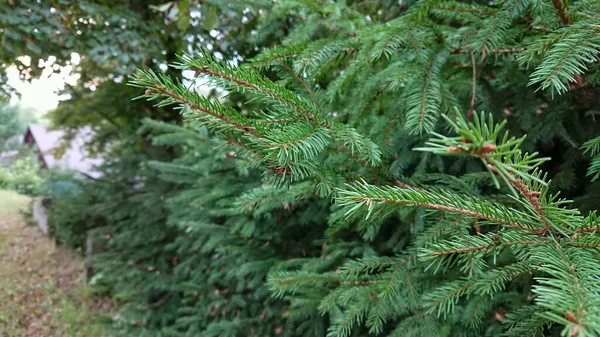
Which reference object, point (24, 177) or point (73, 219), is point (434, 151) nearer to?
point (73, 219)

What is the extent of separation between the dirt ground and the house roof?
0.85 m

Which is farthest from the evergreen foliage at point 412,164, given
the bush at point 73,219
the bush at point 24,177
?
the bush at point 24,177

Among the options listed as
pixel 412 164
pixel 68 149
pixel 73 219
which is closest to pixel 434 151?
pixel 412 164

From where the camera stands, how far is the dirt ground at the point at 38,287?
233 cm

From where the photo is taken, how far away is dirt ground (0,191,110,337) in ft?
7.66

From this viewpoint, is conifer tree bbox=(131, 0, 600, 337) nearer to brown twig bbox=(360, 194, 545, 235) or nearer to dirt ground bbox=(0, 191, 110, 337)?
brown twig bbox=(360, 194, 545, 235)

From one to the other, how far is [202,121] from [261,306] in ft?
6.49

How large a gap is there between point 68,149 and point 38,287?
7.13 feet

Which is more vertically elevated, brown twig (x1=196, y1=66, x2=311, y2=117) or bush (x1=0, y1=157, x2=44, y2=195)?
brown twig (x1=196, y1=66, x2=311, y2=117)

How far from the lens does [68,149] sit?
467 cm

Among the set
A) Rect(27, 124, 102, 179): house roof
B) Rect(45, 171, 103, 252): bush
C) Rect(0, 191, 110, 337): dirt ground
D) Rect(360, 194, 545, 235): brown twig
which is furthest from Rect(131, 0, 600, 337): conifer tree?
Rect(45, 171, 103, 252): bush

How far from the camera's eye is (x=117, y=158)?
13.4 feet

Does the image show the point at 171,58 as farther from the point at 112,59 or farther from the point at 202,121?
the point at 202,121

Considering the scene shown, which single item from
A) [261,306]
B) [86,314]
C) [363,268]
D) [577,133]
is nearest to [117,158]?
[86,314]
